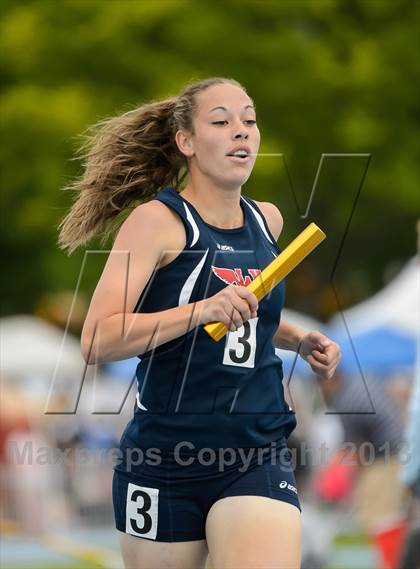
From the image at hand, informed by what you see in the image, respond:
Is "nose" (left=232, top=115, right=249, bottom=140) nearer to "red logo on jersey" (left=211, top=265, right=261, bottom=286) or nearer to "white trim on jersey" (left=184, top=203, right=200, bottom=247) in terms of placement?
"white trim on jersey" (left=184, top=203, right=200, bottom=247)

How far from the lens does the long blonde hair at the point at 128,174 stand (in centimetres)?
462

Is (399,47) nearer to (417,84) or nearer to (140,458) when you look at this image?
(417,84)

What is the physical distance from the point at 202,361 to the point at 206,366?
2 centimetres

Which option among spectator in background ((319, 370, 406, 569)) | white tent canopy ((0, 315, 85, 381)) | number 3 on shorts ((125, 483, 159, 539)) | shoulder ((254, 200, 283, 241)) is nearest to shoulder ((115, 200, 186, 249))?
shoulder ((254, 200, 283, 241))

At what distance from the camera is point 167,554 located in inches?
164

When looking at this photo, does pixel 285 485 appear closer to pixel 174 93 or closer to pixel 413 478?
pixel 413 478

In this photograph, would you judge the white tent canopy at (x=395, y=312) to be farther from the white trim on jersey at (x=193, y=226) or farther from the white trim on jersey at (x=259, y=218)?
the white trim on jersey at (x=193, y=226)

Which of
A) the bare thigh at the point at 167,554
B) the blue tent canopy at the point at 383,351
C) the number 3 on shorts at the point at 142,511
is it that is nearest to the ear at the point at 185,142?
the number 3 on shorts at the point at 142,511

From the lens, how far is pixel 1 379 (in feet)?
57.3

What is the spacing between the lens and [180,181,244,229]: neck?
4309 mm

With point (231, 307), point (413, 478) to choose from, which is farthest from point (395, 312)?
point (231, 307)

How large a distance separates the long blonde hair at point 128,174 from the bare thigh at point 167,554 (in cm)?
115

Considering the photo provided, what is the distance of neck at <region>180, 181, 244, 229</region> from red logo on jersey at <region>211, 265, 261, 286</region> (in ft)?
0.67

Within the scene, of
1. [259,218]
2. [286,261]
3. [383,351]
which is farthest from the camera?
[383,351]
